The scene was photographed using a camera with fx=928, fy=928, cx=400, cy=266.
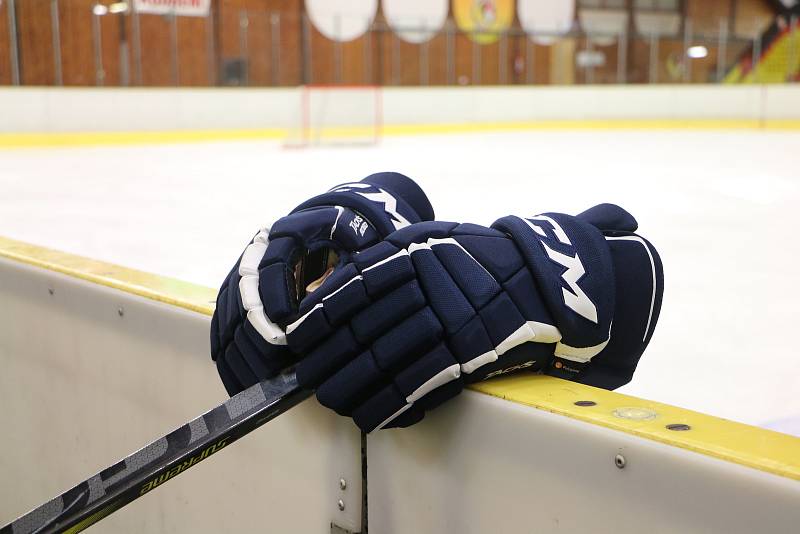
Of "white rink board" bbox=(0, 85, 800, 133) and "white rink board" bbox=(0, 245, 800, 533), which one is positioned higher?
"white rink board" bbox=(0, 85, 800, 133)

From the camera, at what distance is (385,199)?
0.86 m

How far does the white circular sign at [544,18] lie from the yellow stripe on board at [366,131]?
7.92 feet

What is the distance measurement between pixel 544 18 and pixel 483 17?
0.80m

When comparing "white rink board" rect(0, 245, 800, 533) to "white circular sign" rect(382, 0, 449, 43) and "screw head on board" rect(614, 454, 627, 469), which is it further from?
"white circular sign" rect(382, 0, 449, 43)

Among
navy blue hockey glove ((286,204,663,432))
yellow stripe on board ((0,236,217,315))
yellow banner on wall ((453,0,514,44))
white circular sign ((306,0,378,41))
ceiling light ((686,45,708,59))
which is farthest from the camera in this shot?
ceiling light ((686,45,708,59))

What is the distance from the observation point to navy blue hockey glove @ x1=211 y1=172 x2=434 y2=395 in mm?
758

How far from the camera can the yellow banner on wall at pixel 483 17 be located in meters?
11.2

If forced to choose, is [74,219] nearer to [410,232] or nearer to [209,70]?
[410,232]

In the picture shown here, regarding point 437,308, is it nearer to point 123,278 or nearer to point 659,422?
point 659,422

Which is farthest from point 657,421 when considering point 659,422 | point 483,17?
point 483,17

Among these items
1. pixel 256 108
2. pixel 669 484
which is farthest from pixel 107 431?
pixel 256 108

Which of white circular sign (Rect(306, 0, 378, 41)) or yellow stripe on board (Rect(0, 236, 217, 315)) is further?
white circular sign (Rect(306, 0, 378, 41))

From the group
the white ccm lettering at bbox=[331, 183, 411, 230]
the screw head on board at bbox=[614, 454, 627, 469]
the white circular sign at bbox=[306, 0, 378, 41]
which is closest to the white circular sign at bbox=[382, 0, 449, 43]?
the white circular sign at bbox=[306, 0, 378, 41]

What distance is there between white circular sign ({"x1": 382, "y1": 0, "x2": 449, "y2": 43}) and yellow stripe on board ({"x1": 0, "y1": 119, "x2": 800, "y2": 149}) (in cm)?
231
